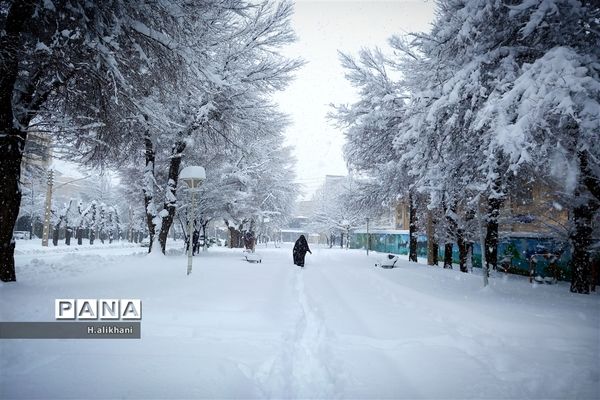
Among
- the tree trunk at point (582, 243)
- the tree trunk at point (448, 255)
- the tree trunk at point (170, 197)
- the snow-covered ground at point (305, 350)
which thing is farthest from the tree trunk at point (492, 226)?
the tree trunk at point (170, 197)

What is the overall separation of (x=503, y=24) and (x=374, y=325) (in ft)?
21.2

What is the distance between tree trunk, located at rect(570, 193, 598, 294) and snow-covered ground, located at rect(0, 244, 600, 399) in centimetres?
268

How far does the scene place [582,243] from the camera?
891cm

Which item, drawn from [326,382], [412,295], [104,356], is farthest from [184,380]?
[412,295]

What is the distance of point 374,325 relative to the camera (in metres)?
4.99

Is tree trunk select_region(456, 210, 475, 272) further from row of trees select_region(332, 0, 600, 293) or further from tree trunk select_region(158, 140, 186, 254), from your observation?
tree trunk select_region(158, 140, 186, 254)

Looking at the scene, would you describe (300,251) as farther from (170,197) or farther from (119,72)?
(119,72)

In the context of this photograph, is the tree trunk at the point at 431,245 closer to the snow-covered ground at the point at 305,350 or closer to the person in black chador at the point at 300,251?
the person in black chador at the point at 300,251

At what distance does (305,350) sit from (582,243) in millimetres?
9528

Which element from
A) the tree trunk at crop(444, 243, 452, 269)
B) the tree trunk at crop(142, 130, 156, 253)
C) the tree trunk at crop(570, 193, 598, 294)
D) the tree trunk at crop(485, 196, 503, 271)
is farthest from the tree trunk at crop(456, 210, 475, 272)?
the tree trunk at crop(142, 130, 156, 253)

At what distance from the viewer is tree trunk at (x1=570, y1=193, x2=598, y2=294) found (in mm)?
8883

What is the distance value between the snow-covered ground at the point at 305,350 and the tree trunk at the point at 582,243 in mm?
2684

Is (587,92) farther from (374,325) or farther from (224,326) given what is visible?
(224,326)

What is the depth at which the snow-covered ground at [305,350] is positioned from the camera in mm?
2975
